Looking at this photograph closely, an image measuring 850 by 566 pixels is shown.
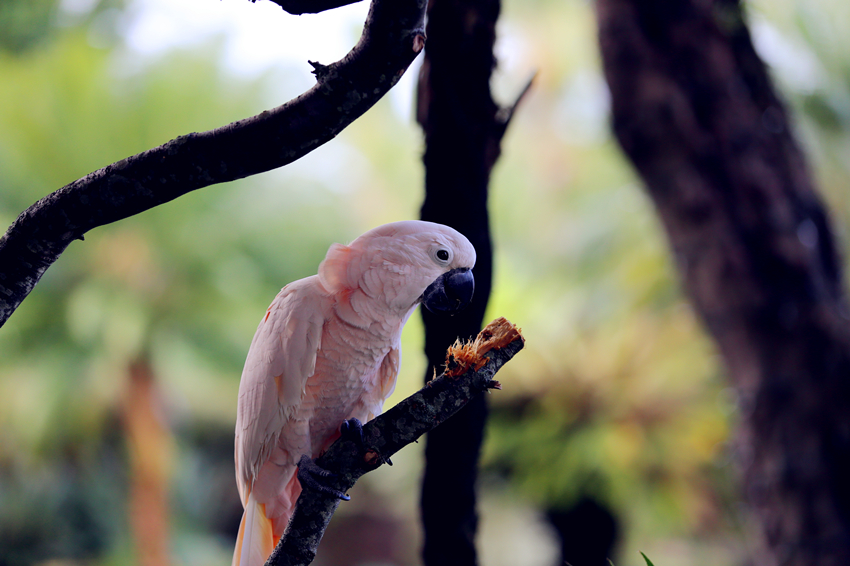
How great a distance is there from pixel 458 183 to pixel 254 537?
597 millimetres

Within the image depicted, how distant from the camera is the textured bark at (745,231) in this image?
1.85 meters

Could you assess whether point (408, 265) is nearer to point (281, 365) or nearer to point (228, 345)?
point (281, 365)

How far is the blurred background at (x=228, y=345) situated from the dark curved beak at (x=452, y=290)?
1.04 meters

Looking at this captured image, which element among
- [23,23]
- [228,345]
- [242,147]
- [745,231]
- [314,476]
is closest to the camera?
[242,147]

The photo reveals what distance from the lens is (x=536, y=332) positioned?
2.77 m

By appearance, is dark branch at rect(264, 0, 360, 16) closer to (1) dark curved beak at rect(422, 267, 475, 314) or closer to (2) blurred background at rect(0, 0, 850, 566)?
(1) dark curved beak at rect(422, 267, 475, 314)

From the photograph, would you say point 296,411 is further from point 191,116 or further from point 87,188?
point 191,116

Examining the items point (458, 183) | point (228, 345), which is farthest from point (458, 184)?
point (228, 345)

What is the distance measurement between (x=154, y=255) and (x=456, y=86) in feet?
9.53

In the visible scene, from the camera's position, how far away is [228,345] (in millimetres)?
3357

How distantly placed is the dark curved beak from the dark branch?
34 centimetres

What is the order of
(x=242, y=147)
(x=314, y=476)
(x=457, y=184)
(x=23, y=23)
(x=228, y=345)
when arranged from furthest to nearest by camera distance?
1. (x=228, y=345)
2. (x=23, y=23)
3. (x=457, y=184)
4. (x=314, y=476)
5. (x=242, y=147)

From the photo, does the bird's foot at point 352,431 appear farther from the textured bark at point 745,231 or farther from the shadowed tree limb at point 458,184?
the textured bark at point 745,231

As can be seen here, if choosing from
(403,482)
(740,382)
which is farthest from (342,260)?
(403,482)
